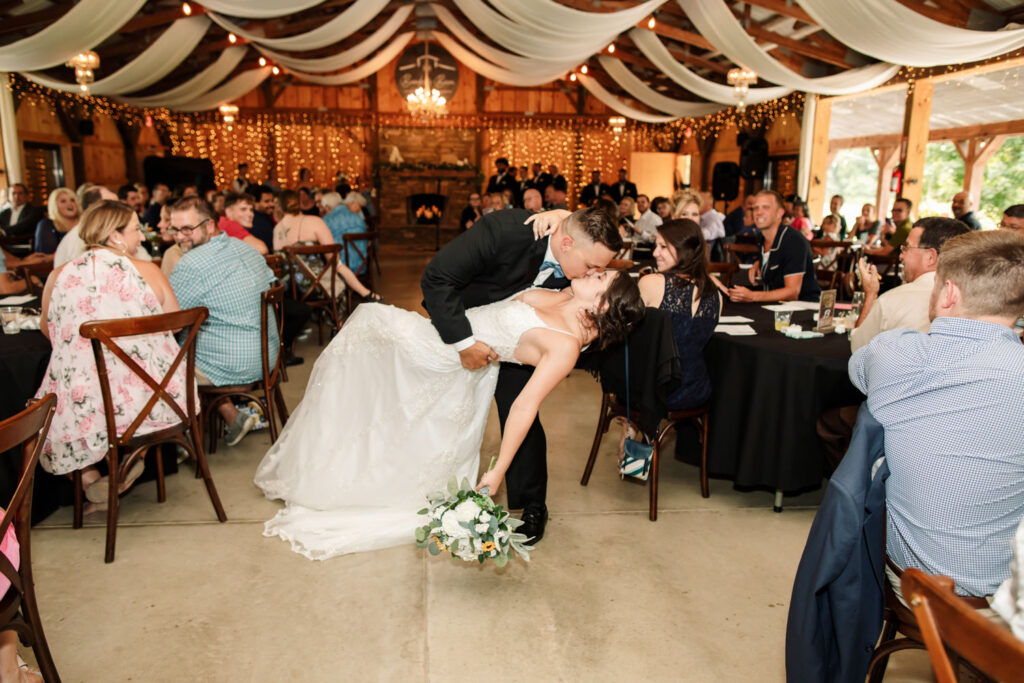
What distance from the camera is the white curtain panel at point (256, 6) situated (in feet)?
20.8

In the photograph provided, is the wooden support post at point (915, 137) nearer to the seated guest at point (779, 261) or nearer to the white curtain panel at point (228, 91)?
the seated guest at point (779, 261)

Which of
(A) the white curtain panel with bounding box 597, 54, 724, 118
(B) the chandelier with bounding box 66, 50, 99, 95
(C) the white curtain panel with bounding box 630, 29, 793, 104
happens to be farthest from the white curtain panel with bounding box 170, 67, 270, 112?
(C) the white curtain panel with bounding box 630, 29, 793, 104

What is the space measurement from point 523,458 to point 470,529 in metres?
0.66

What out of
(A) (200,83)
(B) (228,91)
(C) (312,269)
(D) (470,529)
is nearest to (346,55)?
(A) (200,83)

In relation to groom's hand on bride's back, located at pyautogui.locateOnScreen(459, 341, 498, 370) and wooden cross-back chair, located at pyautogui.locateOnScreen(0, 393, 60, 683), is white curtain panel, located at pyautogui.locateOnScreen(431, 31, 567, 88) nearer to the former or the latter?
groom's hand on bride's back, located at pyautogui.locateOnScreen(459, 341, 498, 370)

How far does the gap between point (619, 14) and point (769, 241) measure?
13.5ft

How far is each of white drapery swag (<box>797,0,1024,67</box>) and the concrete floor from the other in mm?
4960

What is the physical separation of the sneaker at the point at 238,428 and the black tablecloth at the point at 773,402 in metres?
2.41

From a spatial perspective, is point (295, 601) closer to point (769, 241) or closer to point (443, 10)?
point (769, 241)

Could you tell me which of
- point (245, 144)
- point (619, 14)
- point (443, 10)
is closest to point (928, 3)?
point (619, 14)

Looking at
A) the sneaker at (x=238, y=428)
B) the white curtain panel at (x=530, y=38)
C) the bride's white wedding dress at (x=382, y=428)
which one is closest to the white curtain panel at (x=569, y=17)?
the white curtain panel at (x=530, y=38)

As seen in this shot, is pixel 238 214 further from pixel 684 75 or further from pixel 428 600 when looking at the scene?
pixel 684 75

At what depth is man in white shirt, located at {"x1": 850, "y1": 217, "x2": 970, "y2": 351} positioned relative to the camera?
241 centimetres

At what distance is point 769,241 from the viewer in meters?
4.08
